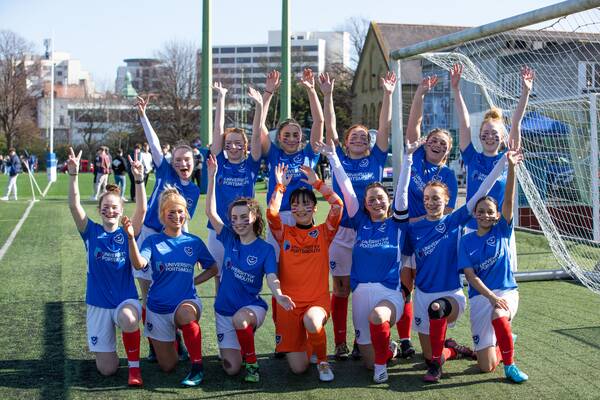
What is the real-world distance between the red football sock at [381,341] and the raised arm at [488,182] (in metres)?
1.11

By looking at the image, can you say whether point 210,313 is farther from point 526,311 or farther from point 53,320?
point 526,311

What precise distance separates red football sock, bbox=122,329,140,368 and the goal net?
4234 mm

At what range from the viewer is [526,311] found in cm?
721

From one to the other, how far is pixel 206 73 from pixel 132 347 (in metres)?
18.6

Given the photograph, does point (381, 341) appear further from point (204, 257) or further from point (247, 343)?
point (204, 257)

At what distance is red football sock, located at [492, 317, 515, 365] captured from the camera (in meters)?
5.10

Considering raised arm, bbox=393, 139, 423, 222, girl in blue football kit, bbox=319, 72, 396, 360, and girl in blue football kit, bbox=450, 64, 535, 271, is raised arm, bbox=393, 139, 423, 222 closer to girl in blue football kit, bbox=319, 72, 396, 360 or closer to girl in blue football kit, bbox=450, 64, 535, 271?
girl in blue football kit, bbox=319, 72, 396, 360

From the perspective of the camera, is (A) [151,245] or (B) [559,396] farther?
(A) [151,245]

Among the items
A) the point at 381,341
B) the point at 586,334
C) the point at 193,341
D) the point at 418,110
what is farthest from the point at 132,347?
the point at 586,334

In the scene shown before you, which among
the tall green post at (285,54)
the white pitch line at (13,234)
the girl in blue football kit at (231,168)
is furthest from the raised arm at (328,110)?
the tall green post at (285,54)

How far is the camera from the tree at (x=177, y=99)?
212 feet

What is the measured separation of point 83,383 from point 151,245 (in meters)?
1.05

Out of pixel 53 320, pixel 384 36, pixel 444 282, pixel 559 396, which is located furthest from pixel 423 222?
pixel 384 36

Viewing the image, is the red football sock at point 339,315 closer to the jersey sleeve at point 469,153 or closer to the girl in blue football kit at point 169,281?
the girl in blue football kit at point 169,281
